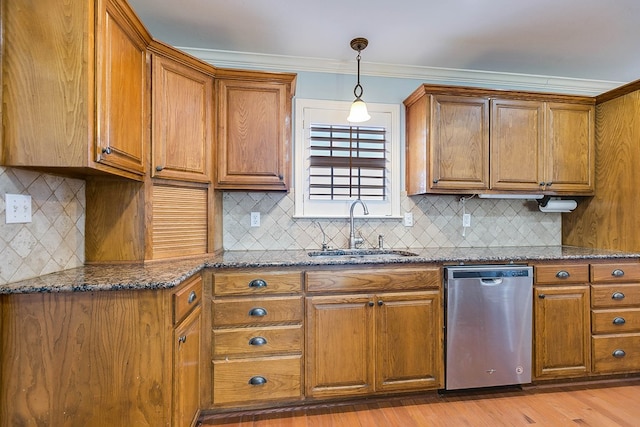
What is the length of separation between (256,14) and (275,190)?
3.73 ft

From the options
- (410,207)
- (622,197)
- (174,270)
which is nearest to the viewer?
(174,270)

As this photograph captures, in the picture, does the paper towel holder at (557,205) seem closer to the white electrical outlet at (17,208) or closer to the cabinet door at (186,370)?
the cabinet door at (186,370)

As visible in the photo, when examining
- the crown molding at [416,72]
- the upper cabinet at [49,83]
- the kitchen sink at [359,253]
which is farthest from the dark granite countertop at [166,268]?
the crown molding at [416,72]

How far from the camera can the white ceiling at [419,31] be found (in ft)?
6.61

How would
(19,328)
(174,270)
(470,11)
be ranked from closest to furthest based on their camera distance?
1. (19,328)
2. (174,270)
3. (470,11)

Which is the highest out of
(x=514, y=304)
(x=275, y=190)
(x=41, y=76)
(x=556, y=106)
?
(x=556, y=106)

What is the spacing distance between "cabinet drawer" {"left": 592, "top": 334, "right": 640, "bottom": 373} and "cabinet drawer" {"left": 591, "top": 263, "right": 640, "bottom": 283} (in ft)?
1.30

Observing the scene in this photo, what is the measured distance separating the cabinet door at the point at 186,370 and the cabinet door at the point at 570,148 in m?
2.74

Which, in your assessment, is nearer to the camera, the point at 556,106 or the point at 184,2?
the point at 184,2

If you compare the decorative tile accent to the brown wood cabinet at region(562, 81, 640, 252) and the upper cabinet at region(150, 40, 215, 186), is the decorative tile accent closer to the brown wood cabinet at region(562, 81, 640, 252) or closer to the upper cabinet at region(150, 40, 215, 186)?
the upper cabinet at region(150, 40, 215, 186)

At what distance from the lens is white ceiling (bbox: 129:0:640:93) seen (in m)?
2.02

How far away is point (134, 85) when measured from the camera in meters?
1.72

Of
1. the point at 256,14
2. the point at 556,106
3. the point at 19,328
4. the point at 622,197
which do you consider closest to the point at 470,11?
the point at 556,106

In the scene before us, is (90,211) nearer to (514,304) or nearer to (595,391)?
(514,304)
